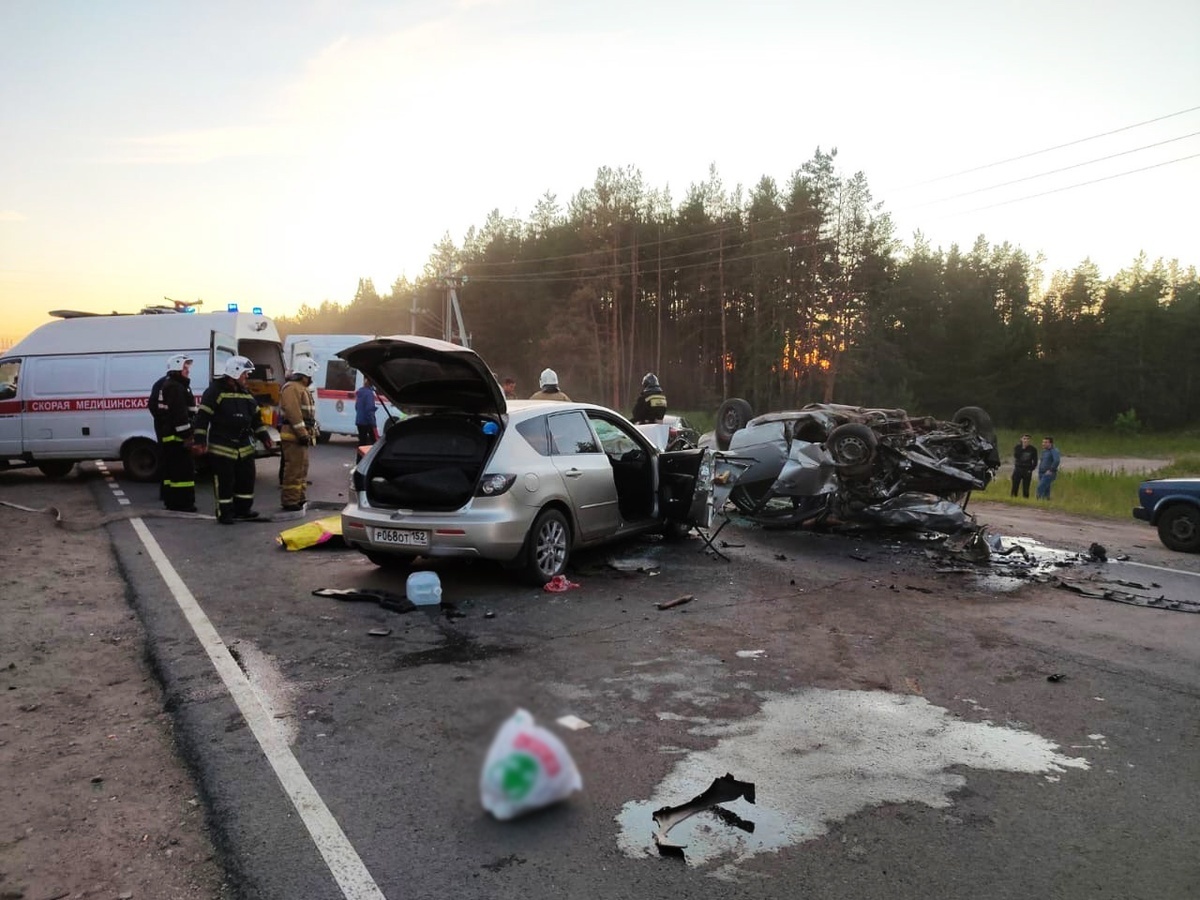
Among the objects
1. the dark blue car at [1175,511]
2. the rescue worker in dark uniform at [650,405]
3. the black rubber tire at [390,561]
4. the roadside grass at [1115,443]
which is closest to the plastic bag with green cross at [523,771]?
the black rubber tire at [390,561]

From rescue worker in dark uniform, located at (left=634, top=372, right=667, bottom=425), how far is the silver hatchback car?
4.50 metres

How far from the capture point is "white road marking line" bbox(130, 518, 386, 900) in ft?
9.07

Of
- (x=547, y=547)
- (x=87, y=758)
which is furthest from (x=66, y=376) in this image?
(x=87, y=758)

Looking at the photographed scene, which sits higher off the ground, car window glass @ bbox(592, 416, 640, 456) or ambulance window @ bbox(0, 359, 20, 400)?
ambulance window @ bbox(0, 359, 20, 400)

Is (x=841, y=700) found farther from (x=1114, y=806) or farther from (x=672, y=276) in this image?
(x=672, y=276)

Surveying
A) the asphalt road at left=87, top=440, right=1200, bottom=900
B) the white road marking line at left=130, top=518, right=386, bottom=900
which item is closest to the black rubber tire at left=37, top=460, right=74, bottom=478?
the asphalt road at left=87, top=440, right=1200, bottom=900

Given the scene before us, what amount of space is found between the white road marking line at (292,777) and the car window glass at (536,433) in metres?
2.73

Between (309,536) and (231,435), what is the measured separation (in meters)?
2.04

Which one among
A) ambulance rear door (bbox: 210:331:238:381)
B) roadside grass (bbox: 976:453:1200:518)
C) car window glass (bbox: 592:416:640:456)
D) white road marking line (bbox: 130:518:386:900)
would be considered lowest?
roadside grass (bbox: 976:453:1200:518)

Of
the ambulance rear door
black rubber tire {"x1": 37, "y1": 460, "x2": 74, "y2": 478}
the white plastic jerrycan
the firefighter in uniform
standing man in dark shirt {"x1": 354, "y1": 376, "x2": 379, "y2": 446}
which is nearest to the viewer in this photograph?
the white plastic jerrycan

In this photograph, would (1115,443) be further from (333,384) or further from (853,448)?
(853,448)

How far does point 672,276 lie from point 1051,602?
44.4m

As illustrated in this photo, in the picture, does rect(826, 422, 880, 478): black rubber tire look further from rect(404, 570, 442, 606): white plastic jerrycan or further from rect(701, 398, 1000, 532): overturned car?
rect(404, 570, 442, 606): white plastic jerrycan

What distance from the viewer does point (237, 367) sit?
9711 mm
